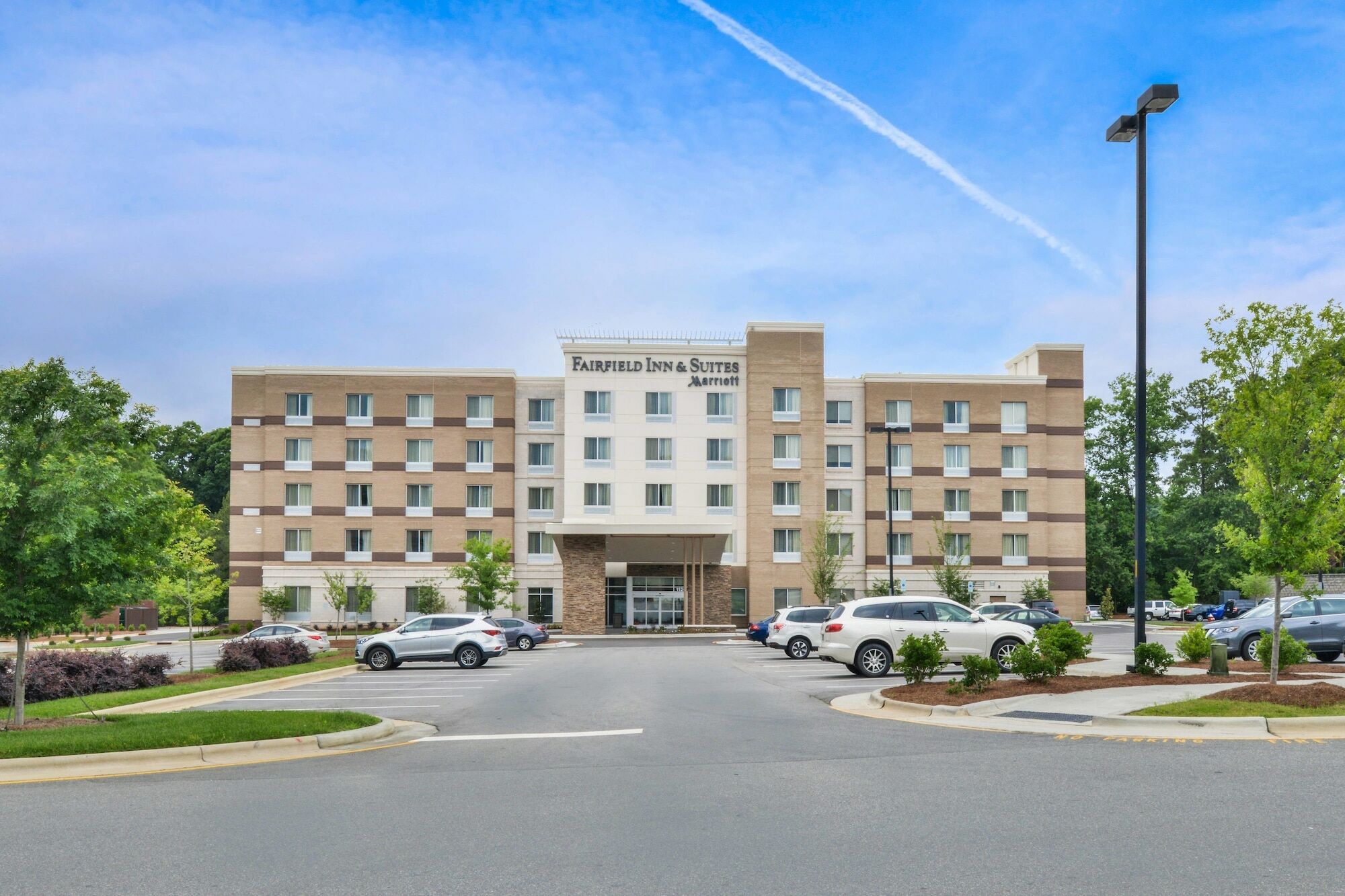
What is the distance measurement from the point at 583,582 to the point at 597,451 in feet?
35.1

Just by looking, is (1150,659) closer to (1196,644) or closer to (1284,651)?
(1284,651)

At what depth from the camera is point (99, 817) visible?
911cm

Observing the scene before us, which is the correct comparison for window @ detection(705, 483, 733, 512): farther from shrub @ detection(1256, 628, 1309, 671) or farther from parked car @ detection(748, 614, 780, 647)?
shrub @ detection(1256, 628, 1309, 671)

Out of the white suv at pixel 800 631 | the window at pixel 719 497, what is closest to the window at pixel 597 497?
the window at pixel 719 497

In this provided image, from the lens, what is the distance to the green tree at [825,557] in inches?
2292

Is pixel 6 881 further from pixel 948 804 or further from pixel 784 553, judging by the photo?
pixel 784 553

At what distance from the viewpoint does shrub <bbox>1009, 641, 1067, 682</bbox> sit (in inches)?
685

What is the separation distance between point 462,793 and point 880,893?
4.80 metres

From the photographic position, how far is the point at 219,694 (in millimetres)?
22203

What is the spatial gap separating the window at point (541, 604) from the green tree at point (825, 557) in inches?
592

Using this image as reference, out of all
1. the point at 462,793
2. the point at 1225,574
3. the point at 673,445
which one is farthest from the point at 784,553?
the point at 462,793

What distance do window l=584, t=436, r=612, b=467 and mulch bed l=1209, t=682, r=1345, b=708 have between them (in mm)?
48622

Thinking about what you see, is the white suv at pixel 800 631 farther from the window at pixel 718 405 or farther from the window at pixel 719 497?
the window at pixel 718 405

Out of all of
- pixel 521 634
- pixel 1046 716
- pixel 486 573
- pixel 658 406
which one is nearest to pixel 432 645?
pixel 521 634
